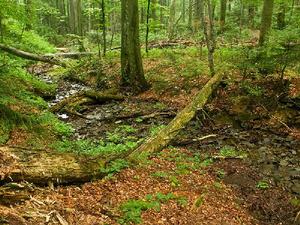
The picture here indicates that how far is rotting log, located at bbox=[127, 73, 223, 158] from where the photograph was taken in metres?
8.88

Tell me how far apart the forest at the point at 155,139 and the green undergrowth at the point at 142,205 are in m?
0.02

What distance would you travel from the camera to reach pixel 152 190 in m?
7.07

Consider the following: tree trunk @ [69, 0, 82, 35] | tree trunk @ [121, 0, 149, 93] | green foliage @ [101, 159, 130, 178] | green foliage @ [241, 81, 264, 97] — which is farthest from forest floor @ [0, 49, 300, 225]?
tree trunk @ [69, 0, 82, 35]

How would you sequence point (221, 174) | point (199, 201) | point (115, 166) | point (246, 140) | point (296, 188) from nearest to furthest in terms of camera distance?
point (199, 201) → point (115, 166) → point (296, 188) → point (221, 174) → point (246, 140)

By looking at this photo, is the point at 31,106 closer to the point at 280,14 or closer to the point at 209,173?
the point at 209,173

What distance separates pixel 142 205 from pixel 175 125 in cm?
427

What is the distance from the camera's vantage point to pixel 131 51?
50.3 feet

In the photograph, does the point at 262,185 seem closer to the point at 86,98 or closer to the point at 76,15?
the point at 86,98

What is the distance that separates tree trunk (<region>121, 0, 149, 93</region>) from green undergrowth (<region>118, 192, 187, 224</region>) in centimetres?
896

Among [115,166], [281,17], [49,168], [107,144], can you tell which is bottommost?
[107,144]

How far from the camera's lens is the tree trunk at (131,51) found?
49.2ft

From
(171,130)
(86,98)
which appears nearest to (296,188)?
(171,130)

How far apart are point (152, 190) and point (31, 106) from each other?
22.6 ft

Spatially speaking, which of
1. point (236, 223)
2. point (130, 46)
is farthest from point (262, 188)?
point (130, 46)
